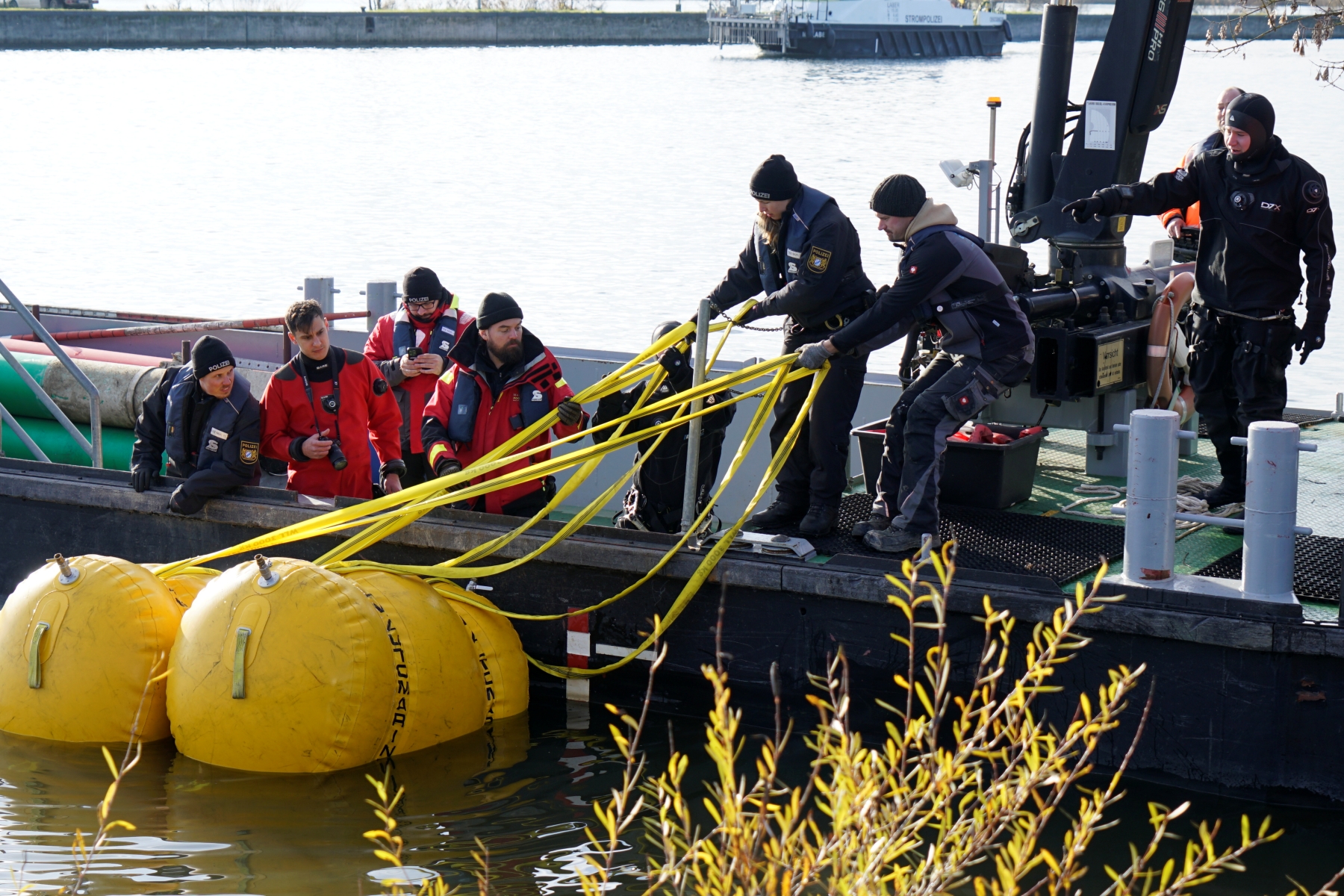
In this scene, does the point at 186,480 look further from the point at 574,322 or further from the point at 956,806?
the point at 574,322

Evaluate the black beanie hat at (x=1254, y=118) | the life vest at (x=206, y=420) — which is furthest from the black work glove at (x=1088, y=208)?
the life vest at (x=206, y=420)

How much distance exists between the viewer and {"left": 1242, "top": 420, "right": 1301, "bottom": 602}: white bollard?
5039mm

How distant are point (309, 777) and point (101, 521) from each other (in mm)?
2346

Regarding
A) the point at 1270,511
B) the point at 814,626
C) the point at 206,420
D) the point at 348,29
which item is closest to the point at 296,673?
the point at 206,420

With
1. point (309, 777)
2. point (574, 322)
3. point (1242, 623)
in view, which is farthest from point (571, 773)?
point (574, 322)

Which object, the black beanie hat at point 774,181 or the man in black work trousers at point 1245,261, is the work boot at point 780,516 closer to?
the black beanie hat at point 774,181

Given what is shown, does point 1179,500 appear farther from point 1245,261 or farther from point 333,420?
point 333,420

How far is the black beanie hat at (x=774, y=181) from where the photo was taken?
5.91m

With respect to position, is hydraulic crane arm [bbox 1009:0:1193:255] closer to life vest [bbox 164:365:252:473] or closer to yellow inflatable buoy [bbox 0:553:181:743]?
life vest [bbox 164:365:252:473]

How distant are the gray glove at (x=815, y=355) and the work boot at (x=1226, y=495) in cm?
193

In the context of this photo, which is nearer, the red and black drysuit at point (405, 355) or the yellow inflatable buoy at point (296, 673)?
the yellow inflatable buoy at point (296, 673)

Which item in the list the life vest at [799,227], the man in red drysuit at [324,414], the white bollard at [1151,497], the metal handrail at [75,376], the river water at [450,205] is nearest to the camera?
the white bollard at [1151,497]

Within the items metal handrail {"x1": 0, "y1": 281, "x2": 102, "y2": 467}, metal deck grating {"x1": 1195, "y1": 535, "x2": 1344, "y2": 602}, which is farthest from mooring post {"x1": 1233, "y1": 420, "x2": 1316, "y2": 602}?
metal handrail {"x1": 0, "y1": 281, "x2": 102, "y2": 467}

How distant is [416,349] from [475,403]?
112 centimetres
